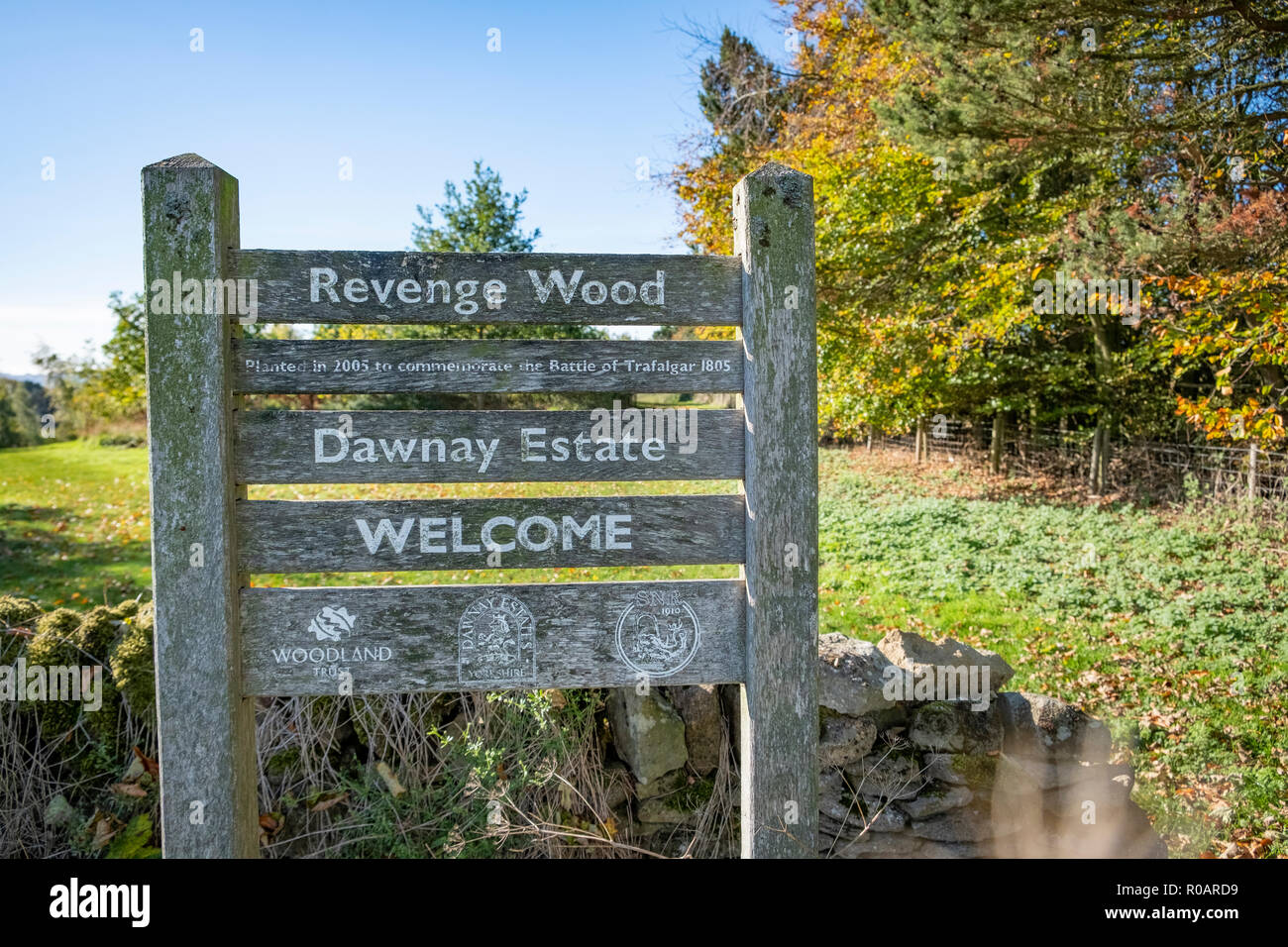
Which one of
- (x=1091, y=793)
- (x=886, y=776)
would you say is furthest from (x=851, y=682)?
(x=1091, y=793)

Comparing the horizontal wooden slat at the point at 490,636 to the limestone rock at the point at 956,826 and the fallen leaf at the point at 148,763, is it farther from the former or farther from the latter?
the limestone rock at the point at 956,826

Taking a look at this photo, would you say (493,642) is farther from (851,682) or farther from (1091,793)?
(1091,793)

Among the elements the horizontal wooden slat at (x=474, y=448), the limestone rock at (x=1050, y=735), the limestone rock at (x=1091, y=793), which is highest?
the horizontal wooden slat at (x=474, y=448)

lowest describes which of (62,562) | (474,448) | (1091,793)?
(1091,793)

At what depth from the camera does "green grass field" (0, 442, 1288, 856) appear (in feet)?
16.4

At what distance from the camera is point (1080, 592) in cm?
807

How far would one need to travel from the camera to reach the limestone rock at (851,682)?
12.3ft

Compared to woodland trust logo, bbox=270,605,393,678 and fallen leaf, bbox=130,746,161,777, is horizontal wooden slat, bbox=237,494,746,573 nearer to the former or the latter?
woodland trust logo, bbox=270,605,393,678

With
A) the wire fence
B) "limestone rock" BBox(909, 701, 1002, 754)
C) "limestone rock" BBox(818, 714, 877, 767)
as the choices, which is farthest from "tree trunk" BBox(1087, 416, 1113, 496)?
"limestone rock" BBox(818, 714, 877, 767)

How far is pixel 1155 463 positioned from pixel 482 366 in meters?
14.4

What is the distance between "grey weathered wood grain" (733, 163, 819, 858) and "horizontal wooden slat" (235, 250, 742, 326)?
0.16 metres

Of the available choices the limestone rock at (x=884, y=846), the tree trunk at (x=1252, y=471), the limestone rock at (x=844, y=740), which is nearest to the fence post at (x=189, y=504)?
the limestone rock at (x=844, y=740)

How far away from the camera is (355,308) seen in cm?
274
